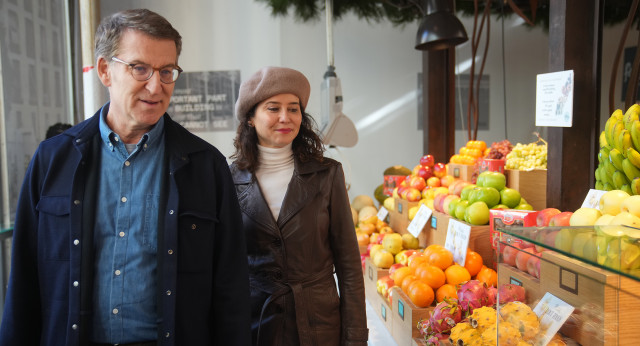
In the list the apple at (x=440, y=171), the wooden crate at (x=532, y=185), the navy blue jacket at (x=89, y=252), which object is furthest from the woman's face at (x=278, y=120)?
the apple at (x=440, y=171)

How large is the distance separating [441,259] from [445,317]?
1.84ft

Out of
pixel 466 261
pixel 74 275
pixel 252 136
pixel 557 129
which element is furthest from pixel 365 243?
pixel 74 275

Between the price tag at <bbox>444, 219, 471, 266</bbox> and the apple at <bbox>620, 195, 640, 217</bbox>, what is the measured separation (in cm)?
96

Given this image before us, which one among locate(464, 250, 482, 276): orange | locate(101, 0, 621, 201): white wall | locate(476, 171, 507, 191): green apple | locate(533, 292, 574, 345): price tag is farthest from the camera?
locate(101, 0, 621, 201): white wall

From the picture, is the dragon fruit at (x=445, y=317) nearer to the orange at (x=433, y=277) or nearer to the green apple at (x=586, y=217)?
the orange at (x=433, y=277)

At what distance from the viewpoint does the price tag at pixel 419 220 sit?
114 inches

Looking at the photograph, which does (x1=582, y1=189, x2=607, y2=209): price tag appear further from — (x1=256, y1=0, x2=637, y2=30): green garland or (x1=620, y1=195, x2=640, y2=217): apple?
(x1=256, y1=0, x2=637, y2=30): green garland

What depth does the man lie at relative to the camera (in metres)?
1.11

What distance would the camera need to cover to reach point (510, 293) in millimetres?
1079

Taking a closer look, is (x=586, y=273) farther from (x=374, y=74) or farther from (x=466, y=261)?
(x=374, y=74)

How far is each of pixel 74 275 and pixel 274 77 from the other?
2.77 ft

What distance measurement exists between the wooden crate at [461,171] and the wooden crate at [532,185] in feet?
1.71

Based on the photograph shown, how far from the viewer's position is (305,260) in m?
1.57

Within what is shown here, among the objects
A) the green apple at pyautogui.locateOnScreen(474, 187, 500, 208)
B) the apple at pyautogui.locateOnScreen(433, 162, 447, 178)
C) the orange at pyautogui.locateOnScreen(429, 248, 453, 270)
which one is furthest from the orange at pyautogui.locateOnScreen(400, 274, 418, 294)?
the apple at pyautogui.locateOnScreen(433, 162, 447, 178)
